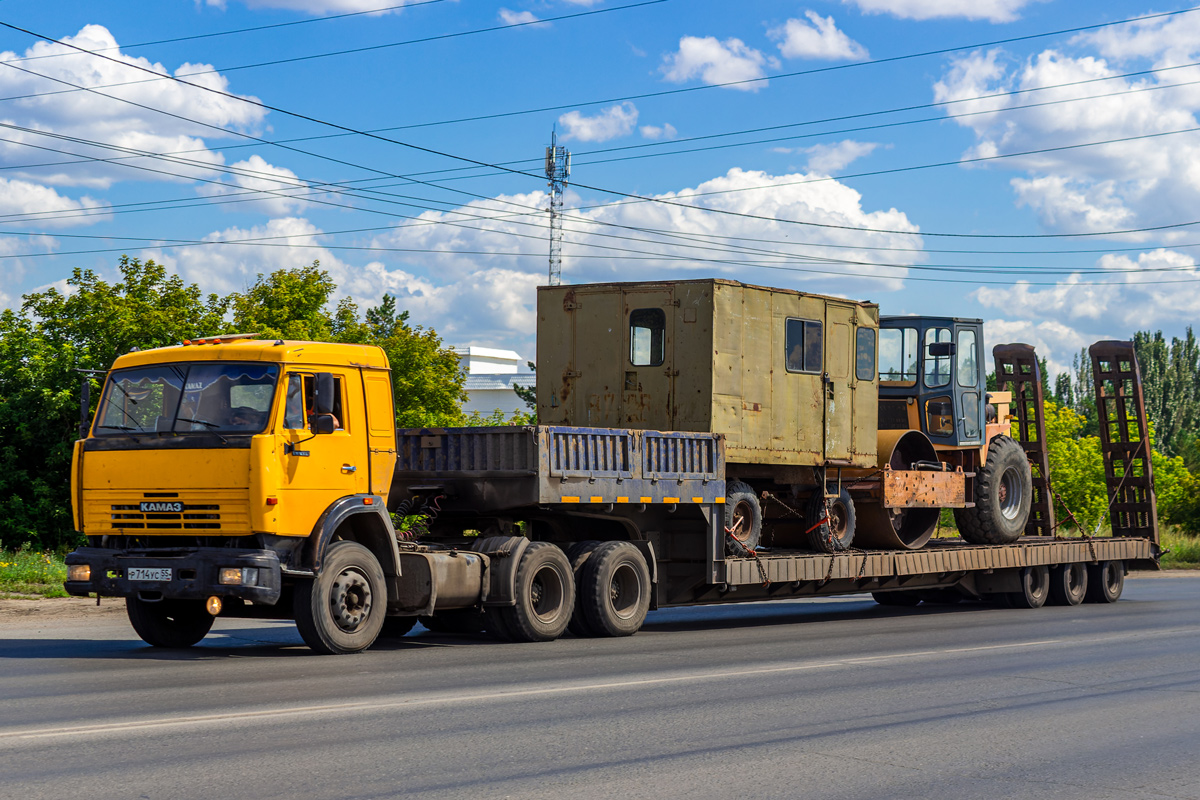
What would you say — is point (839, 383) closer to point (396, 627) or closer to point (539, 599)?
point (539, 599)

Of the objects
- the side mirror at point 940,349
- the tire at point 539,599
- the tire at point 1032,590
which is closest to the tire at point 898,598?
the tire at point 1032,590

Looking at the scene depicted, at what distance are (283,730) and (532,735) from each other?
1506 mm

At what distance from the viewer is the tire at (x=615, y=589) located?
14.2m

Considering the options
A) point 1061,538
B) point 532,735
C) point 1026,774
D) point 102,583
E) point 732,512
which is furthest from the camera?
point 1061,538

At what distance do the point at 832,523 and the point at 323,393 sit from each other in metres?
7.78

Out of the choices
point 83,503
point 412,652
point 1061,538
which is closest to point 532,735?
point 412,652

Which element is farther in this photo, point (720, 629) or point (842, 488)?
point (842, 488)

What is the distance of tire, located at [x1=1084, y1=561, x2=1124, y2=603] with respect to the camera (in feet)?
71.4

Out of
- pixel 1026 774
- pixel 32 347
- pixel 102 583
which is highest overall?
pixel 32 347

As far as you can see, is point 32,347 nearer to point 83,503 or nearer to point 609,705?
point 83,503

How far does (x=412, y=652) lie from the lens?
12797mm

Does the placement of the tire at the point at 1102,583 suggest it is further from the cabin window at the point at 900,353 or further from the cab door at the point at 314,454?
the cab door at the point at 314,454

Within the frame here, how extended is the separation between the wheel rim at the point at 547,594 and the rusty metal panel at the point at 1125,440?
1261 cm

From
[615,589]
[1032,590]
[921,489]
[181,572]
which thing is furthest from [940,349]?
[181,572]
